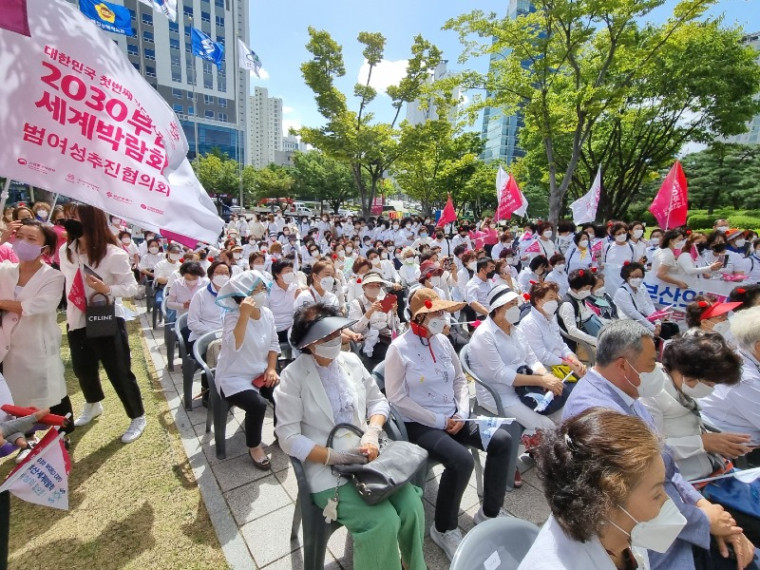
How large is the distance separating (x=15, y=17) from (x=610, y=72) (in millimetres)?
16747

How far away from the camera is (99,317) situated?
3.38m

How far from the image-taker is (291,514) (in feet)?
9.75

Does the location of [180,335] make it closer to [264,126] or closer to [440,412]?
[440,412]

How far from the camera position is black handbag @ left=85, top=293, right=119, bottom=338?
11.0ft

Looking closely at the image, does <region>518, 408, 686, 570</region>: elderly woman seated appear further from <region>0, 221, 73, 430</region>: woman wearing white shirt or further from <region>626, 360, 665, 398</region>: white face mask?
<region>0, 221, 73, 430</region>: woman wearing white shirt

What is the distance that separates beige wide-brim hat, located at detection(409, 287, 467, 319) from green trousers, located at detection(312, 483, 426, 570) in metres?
1.25

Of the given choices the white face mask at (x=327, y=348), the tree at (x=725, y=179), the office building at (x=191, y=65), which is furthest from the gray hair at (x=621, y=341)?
the office building at (x=191, y=65)

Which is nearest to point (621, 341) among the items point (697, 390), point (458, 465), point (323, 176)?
point (697, 390)

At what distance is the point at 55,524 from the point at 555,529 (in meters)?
3.37

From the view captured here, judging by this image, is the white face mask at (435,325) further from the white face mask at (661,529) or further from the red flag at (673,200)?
the red flag at (673,200)

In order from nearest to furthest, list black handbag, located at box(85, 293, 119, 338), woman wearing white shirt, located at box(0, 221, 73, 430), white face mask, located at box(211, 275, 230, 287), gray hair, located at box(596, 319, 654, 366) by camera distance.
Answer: gray hair, located at box(596, 319, 654, 366) → woman wearing white shirt, located at box(0, 221, 73, 430) → black handbag, located at box(85, 293, 119, 338) → white face mask, located at box(211, 275, 230, 287)

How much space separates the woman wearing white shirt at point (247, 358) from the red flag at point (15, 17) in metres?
2.05

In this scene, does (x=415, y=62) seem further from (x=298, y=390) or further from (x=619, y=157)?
(x=298, y=390)

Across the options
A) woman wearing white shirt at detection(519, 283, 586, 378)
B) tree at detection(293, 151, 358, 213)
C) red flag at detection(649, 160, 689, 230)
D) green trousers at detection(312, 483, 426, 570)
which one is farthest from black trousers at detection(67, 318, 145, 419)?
tree at detection(293, 151, 358, 213)
